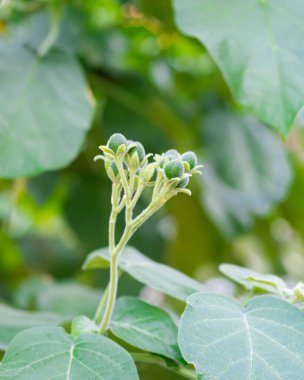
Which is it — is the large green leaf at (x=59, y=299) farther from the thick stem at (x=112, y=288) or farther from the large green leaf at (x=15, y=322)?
the thick stem at (x=112, y=288)

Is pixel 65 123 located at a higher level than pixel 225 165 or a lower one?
higher

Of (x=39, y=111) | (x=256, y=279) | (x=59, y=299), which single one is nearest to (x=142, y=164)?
(x=256, y=279)

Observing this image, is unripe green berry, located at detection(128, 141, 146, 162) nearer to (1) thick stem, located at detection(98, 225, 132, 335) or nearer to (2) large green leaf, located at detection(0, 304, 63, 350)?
(1) thick stem, located at detection(98, 225, 132, 335)

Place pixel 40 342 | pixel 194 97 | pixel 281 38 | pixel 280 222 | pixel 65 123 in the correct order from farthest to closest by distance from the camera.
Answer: pixel 280 222
pixel 194 97
pixel 65 123
pixel 281 38
pixel 40 342

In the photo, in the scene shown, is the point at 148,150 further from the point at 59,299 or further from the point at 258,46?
the point at 258,46

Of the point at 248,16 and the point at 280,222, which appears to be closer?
the point at 248,16

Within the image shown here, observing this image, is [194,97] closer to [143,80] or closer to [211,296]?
[143,80]

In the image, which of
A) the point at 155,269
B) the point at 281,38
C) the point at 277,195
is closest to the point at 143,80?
the point at 277,195

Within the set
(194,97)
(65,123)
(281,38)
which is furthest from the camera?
(194,97)

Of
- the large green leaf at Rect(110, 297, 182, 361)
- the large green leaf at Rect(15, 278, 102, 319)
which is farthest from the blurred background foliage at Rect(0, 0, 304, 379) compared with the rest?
the large green leaf at Rect(110, 297, 182, 361)
